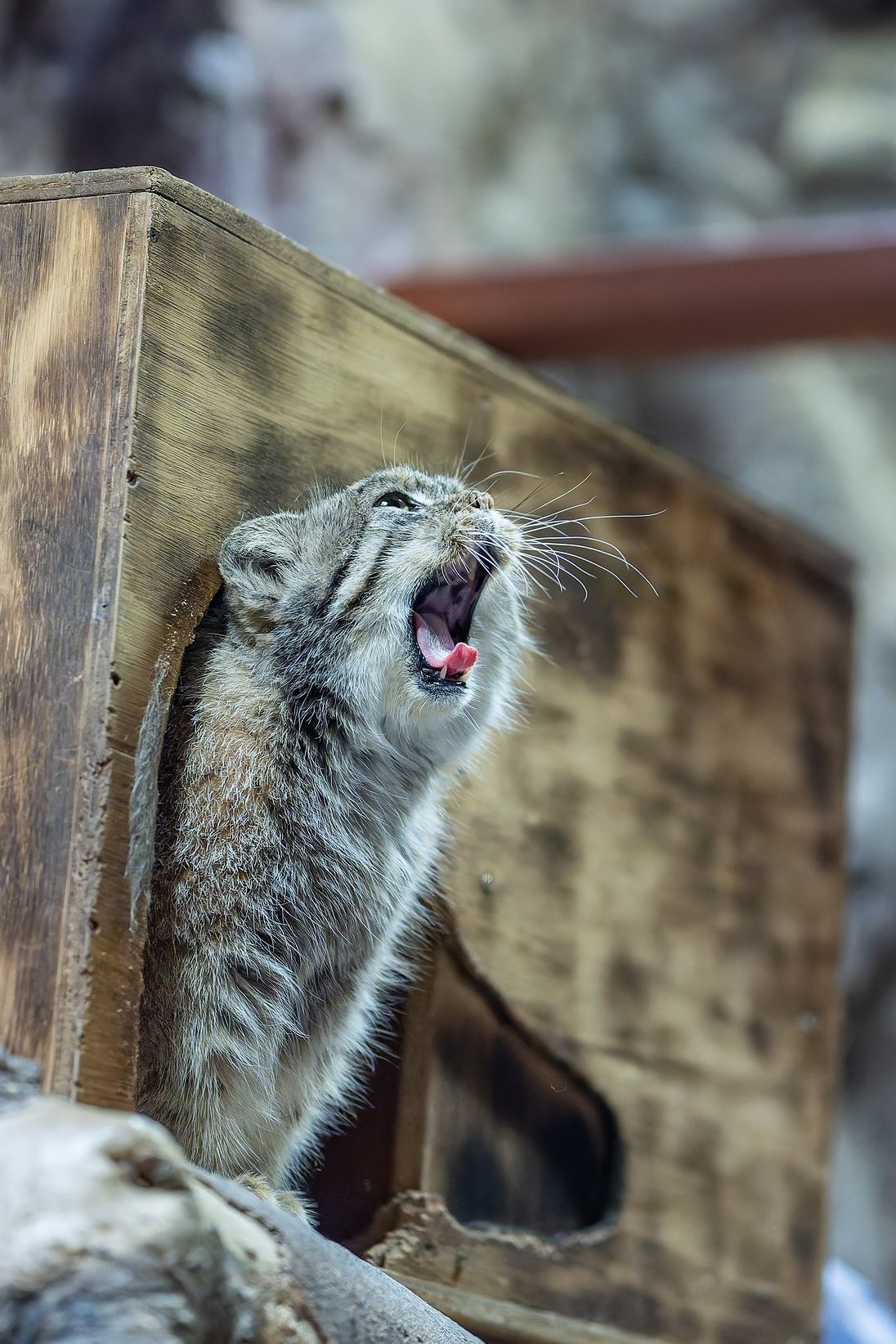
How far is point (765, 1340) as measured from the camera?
3836mm

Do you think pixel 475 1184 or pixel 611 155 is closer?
pixel 475 1184

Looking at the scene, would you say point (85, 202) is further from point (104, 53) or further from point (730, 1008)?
point (104, 53)

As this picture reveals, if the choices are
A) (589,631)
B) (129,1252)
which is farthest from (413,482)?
(129,1252)

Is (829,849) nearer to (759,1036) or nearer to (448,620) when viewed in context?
(759,1036)

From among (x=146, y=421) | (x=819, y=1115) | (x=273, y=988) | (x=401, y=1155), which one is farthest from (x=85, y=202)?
(x=819, y=1115)

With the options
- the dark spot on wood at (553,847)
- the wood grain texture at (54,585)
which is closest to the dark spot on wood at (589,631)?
the dark spot on wood at (553,847)


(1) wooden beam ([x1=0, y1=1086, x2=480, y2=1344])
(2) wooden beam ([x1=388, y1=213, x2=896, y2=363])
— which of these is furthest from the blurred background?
(1) wooden beam ([x1=0, y1=1086, x2=480, y2=1344])

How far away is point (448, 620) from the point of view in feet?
9.73

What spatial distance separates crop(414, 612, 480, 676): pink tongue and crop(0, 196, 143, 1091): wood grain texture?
60 centimetres

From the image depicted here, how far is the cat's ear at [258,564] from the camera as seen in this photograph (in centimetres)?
274

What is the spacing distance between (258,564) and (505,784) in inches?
37.5

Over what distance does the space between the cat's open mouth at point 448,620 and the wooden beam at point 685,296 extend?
2660 mm

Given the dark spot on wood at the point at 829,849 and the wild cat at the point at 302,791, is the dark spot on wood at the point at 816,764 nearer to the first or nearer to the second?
the dark spot on wood at the point at 829,849

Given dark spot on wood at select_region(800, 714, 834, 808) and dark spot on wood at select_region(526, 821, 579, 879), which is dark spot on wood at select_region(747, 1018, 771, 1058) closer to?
dark spot on wood at select_region(800, 714, 834, 808)
